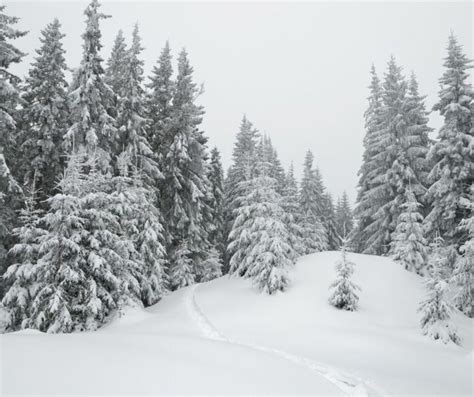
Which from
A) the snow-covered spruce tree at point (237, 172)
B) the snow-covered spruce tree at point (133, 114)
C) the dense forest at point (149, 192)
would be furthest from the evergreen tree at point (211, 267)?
the snow-covered spruce tree at point (133, 114)

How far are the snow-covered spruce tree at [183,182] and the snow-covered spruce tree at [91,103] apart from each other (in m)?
7.50

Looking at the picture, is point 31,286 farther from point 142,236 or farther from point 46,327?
point 142,236

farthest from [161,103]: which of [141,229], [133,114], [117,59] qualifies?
[141,229]

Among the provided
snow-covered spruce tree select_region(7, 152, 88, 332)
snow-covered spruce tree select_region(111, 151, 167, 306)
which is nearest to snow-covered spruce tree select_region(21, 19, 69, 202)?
snow-covered spruce tree select_region(111, 151, 167, 306)

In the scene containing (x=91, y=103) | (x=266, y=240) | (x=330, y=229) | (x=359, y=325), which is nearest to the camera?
(x=359, y=325)

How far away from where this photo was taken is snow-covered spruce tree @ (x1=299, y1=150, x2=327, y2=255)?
3949cm

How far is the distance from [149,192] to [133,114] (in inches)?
234

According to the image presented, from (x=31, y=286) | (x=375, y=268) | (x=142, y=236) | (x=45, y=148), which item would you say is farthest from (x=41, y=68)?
(x=375, y=268)

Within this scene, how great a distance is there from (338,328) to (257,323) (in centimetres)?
389

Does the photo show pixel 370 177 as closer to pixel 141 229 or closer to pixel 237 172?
pixel 237 172

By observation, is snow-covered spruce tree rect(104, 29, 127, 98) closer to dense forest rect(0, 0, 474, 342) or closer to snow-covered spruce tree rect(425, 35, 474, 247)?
dense forest rect(0, 0, 474, 342)

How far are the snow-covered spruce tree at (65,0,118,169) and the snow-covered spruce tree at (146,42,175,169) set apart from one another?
26.1ft

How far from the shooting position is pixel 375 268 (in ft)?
74.1

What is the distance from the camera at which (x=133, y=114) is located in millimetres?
23969
